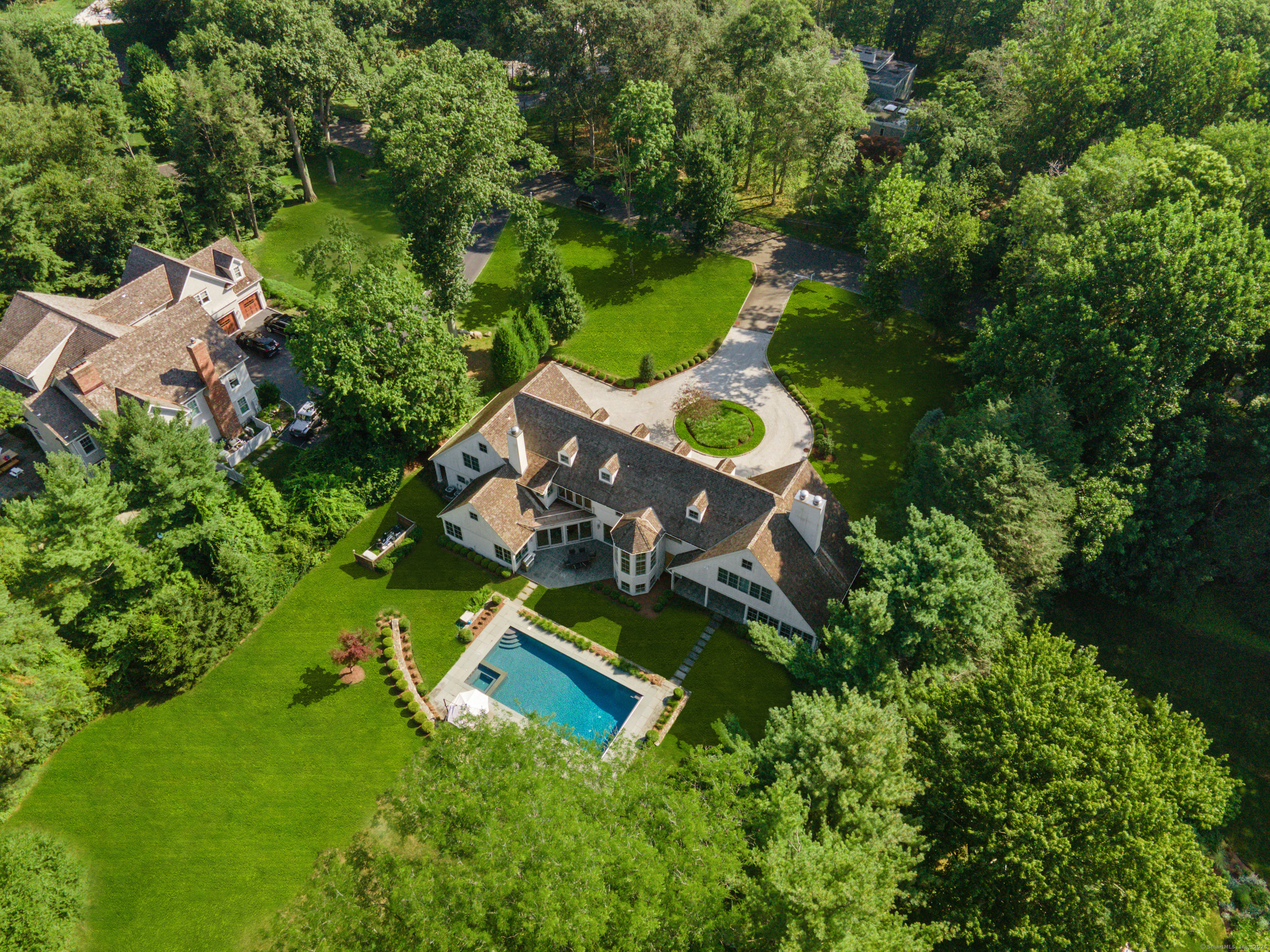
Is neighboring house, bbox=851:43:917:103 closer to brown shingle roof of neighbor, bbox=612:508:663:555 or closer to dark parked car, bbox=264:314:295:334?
dark parked car, bbox=264:314:295:334

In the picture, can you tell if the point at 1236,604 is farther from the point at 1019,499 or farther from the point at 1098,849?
the point at 1098,849

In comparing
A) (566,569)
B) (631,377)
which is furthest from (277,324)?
(566,569)

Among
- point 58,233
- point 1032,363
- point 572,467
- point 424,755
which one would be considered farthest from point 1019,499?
point 58,233

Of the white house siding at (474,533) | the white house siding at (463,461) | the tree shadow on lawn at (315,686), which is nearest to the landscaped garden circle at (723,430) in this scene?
the white house siding at (463,461)

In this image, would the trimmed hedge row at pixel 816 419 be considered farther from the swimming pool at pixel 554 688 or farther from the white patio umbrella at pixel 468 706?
the white patio umbrella at pixel 468 706

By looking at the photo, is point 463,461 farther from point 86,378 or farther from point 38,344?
point 38,344

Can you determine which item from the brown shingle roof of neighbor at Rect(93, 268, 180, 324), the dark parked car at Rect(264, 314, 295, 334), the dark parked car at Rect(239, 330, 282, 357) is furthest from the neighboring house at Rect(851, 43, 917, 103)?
the brown shingle roof of neighbor at Rect(93, 268, 180, 324)
